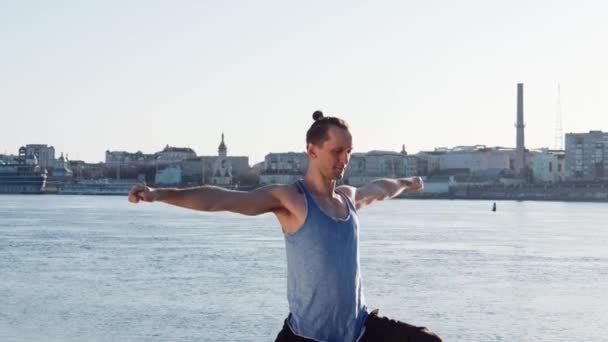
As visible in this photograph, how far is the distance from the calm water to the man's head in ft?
40.1

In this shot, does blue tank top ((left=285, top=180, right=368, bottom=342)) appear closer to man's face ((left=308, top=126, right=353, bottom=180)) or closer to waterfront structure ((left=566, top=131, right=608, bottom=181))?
man's face ((left=308, top=126, right=353, bottom=180))

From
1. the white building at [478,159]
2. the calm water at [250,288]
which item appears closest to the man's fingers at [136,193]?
the calm water at [250,288]

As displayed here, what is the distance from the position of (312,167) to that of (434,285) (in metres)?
20.4

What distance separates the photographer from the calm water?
57.1ft

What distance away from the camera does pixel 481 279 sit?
86.2 ft

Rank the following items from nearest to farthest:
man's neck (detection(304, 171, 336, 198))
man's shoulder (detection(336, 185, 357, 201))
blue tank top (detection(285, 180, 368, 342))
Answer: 1. blue tank top (detection(285, 180, 368, 342))
2. man's neck (detection(304, 171, 336, 198))
3. man's shoulder (detection(336, 185, 357, 201))

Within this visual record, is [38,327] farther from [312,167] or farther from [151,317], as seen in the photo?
[312,167]

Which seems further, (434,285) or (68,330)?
(434,285)

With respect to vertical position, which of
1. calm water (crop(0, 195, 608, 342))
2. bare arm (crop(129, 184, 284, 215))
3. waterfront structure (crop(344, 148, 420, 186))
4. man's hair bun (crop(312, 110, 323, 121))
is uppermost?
waterfront structure (crop(344, 148, 420, 186))

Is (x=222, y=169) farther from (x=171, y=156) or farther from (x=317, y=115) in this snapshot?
(x=317, y=115)

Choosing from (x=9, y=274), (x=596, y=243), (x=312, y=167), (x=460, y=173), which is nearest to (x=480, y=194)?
(x=460, y=173)

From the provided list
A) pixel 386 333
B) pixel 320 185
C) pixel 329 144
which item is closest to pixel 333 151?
pixel 329 144

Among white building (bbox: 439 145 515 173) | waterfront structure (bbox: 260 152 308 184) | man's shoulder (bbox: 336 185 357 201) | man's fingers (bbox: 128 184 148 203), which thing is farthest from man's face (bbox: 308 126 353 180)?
white building (bbox: 439 145 515 173)

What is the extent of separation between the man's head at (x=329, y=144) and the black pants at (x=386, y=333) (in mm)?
550
